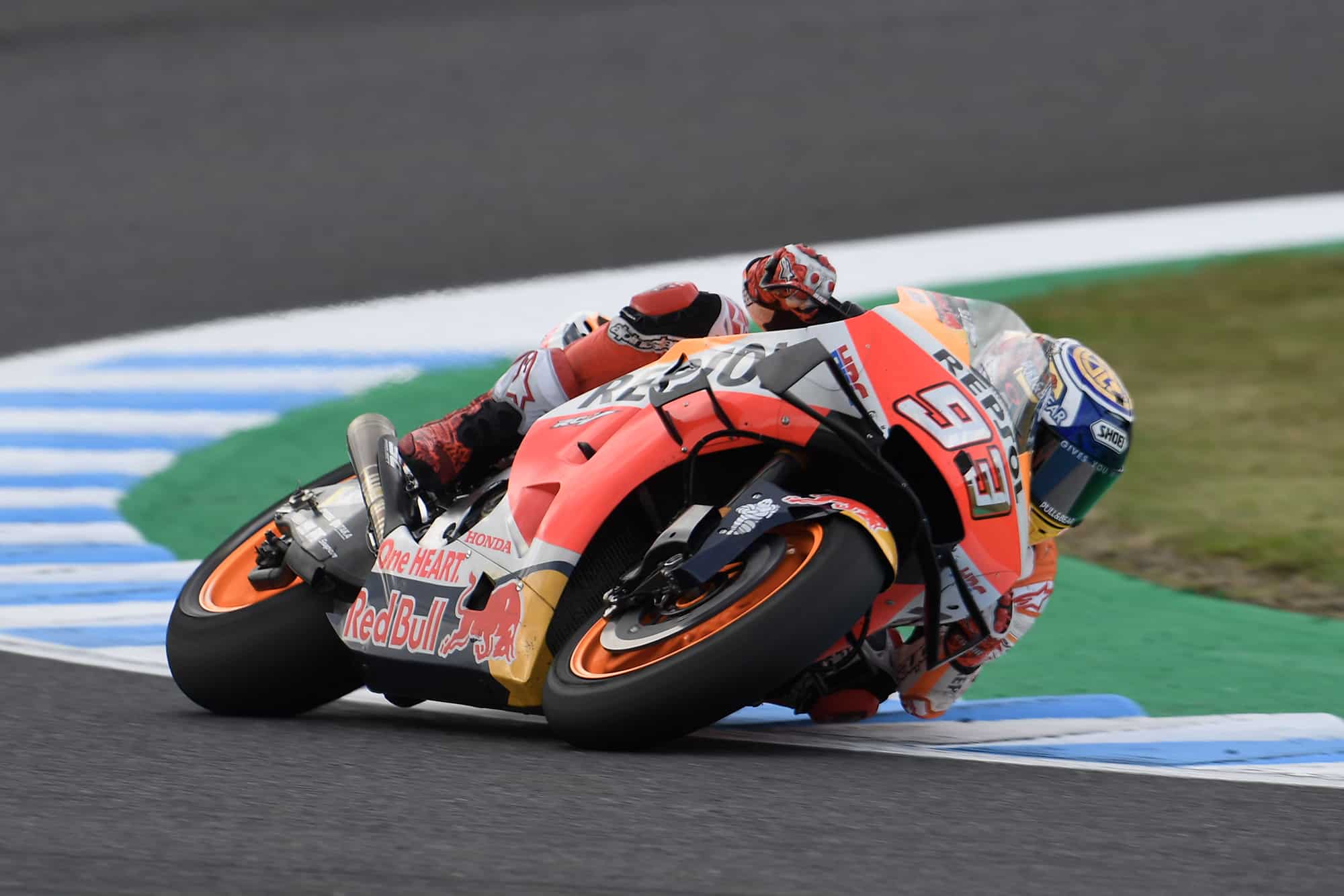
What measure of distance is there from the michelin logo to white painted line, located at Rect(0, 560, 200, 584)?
10.4 ft

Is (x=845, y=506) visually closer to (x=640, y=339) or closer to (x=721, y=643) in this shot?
(x=721, y=643)

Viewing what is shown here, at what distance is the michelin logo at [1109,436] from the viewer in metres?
4.77

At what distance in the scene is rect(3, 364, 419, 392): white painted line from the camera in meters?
9.04

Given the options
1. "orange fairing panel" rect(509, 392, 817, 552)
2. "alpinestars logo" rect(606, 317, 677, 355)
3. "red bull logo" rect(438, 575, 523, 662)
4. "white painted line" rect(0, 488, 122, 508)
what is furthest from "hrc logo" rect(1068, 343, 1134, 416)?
"white painted line" rect(0, 488, 122, 508)

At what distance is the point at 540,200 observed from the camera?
488 inches

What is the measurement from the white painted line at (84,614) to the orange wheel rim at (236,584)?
3.09 ft

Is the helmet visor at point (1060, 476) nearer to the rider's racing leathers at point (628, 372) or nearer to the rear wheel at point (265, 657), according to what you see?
the rider's racing leathers at point (628, 372)

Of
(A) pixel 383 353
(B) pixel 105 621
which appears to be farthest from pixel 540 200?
(B) pixel 105 621

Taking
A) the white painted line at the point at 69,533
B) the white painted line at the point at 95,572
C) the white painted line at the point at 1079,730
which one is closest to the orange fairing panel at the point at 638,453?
the white painted line at the point at 1079,730

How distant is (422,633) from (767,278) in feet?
3.76

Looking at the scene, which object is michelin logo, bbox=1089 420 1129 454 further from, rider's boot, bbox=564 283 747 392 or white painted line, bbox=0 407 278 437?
white painted line, bbox=0 407 278 437

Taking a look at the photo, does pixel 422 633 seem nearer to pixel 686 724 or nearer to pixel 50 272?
pixel 686 724

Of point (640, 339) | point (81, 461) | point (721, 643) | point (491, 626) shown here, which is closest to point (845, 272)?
point (81, 461)

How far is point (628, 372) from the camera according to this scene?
4793mm
